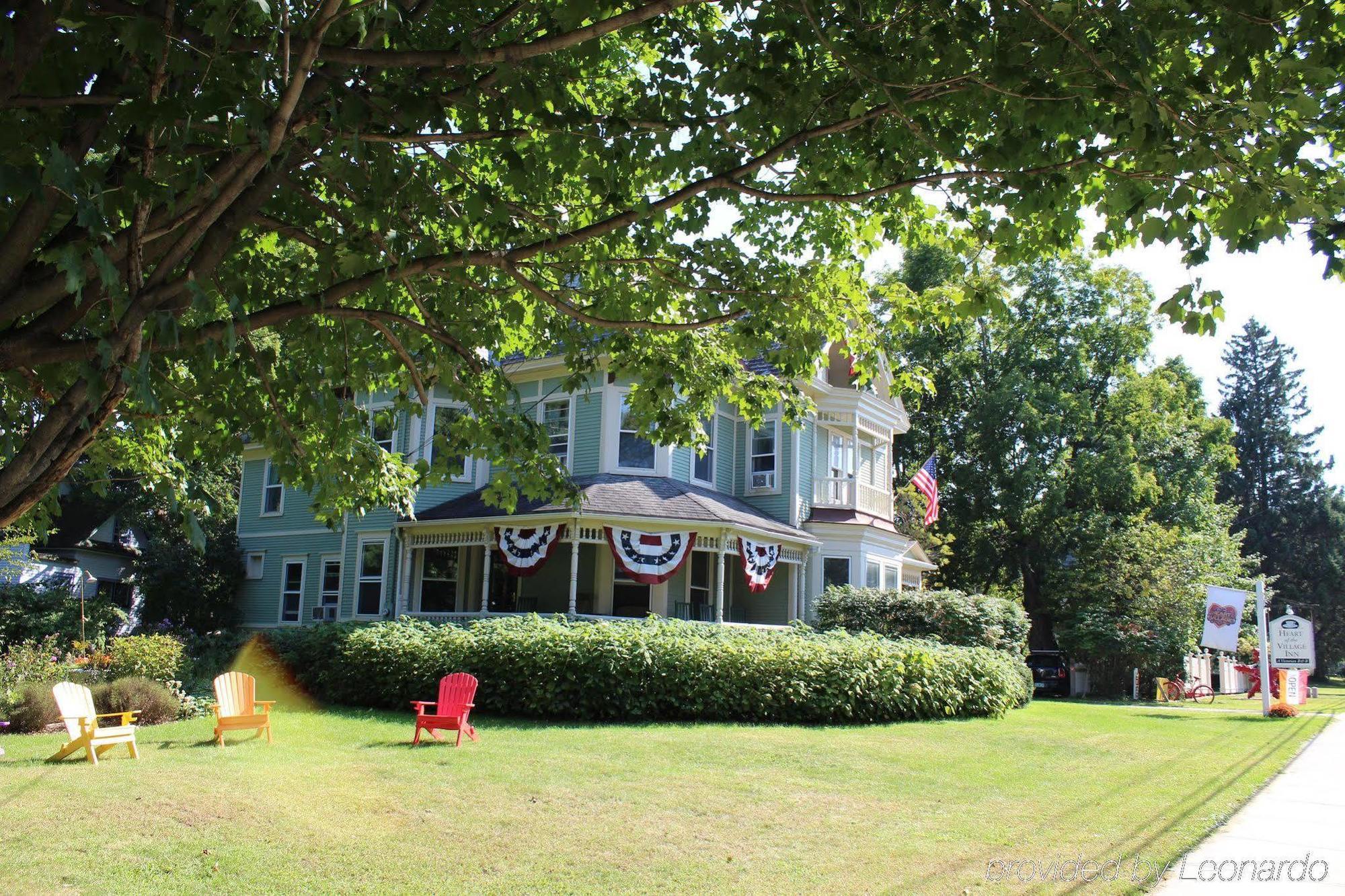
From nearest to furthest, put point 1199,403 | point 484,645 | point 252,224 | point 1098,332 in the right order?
point 252,224 < point 484,645 < point 1098,332 < point 1199,403

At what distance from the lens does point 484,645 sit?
15961 mm

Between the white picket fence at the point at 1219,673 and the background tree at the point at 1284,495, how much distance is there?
24.3 meters

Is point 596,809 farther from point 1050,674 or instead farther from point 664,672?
point 1050,674

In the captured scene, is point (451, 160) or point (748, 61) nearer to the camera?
point (748, 61)

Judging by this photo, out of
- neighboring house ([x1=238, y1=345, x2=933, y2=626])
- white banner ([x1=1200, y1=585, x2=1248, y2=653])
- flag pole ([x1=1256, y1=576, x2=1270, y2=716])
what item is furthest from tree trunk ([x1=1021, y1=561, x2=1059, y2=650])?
flag pole ([x1=1256, y1=576, x2=1270, y2=716])

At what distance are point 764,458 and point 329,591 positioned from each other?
41.8 ft

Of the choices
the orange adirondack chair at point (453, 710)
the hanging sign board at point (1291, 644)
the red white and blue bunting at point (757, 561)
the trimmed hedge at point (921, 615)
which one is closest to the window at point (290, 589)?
the red white and blue bunting at point (757, 561)

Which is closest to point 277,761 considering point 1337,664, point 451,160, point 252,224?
point 252,224

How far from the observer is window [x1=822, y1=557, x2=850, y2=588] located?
2531cm

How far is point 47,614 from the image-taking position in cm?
2408

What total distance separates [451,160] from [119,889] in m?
5.35

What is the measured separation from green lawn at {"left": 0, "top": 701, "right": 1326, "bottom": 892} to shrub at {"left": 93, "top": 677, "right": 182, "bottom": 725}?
3.44ft

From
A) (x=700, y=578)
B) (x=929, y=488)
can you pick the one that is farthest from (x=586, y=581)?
(x=929, y=488)

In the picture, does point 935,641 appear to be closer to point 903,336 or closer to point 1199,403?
point 903,336
